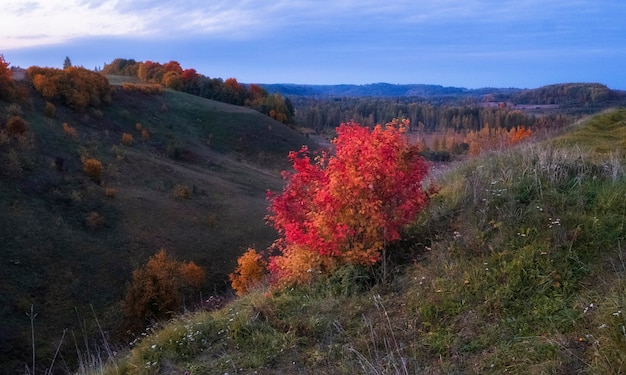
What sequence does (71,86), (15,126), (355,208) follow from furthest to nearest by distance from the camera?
(71,86) < (15,126) < (355,208)

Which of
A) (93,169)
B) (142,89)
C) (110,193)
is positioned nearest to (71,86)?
(142,89)

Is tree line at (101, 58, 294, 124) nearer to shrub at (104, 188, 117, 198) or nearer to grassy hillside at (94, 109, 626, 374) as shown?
shrub at (104, 188, 117, 198)

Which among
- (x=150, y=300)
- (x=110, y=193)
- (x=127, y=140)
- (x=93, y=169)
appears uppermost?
(x=127, y=140)

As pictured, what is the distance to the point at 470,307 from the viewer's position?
543 centimetres

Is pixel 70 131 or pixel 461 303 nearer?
pixel 461 303

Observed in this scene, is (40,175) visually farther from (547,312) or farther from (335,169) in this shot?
(547,312)

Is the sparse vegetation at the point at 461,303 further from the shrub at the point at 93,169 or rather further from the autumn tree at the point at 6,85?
the autumn tree at the point at 6,85

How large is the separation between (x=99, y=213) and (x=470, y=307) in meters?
31.1

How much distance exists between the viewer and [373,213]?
7.09 m

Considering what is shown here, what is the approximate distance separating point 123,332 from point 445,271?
15.3 metres

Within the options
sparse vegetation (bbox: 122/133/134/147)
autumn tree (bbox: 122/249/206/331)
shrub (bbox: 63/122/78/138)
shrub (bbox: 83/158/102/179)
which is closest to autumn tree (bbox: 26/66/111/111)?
sparse vegetation (bbox: 122/133/134/147)

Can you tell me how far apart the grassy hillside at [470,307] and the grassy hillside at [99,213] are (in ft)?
15.3

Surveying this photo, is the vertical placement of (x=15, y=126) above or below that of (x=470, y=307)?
above

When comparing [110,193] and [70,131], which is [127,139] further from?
[110,193]
